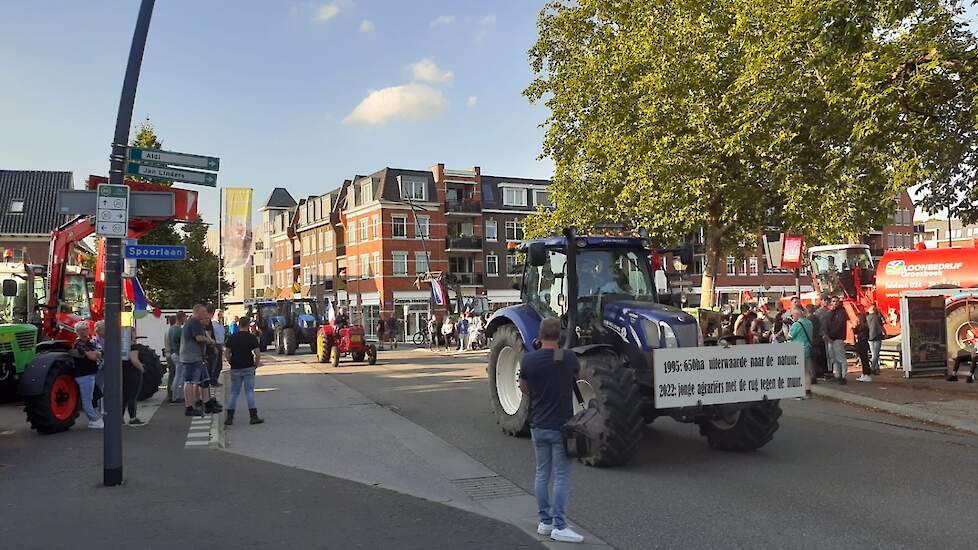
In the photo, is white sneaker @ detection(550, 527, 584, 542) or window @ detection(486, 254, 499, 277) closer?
white sneaker @ detection(550, 527, 584, 542)

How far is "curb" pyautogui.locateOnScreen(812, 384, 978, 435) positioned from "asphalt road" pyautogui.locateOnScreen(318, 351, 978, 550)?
0.32 m

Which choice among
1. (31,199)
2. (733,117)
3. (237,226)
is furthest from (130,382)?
(31,199)

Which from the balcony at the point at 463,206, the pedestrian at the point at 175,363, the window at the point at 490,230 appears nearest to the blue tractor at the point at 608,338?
the pedestrian at the point at 175,363

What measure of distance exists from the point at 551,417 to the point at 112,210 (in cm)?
467

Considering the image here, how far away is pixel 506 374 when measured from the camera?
36.3ft

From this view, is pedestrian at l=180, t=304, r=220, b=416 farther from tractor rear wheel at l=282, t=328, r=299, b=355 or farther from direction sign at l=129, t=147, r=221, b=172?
tractor rear wheel at l=282, t=328, r=299, b=355

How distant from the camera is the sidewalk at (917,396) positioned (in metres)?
11.5

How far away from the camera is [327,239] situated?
69.9m

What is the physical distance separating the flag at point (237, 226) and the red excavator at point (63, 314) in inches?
558

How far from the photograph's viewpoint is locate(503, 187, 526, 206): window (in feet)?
220

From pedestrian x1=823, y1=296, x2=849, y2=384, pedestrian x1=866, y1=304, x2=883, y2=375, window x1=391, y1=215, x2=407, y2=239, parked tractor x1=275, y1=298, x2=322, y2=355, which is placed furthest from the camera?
window x1=391, y1=215, x2=407, y2=239

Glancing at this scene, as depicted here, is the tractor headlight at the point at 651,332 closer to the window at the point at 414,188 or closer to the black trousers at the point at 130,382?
the black trousers at the point at 130,382

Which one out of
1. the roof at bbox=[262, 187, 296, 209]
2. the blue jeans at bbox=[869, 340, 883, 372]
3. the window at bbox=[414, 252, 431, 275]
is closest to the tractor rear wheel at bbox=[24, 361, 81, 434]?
the blue jeans at bbox=[869, 340, 883, 372]

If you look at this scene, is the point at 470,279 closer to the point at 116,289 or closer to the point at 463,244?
the point at 463,244
